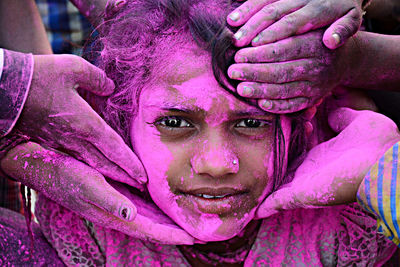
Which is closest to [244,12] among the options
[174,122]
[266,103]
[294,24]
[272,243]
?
[294,24]

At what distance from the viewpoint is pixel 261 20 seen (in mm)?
1146

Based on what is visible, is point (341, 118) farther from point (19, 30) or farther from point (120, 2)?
point (19, 30)

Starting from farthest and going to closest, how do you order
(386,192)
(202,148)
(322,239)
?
(322,239) < (202,148) < (386,192)

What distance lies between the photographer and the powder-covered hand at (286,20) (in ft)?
3.76

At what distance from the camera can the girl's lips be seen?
1196 mm

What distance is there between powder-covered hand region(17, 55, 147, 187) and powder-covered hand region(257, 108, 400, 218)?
0.42 meters

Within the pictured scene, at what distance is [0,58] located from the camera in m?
1.08

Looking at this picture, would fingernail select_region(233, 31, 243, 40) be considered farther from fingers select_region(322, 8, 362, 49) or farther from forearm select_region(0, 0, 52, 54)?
forearm select_region(0, 0, 52, 54)

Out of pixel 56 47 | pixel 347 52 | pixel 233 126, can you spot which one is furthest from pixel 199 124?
pixel 56 47

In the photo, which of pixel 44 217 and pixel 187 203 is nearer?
pixel 187 203

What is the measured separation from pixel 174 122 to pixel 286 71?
32cm

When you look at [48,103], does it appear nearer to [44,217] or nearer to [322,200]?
[44,217]

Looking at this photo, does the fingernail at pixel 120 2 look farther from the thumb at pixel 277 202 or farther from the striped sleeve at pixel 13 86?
the thumb at pixel 277 202

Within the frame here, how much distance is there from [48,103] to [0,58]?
15 cm
